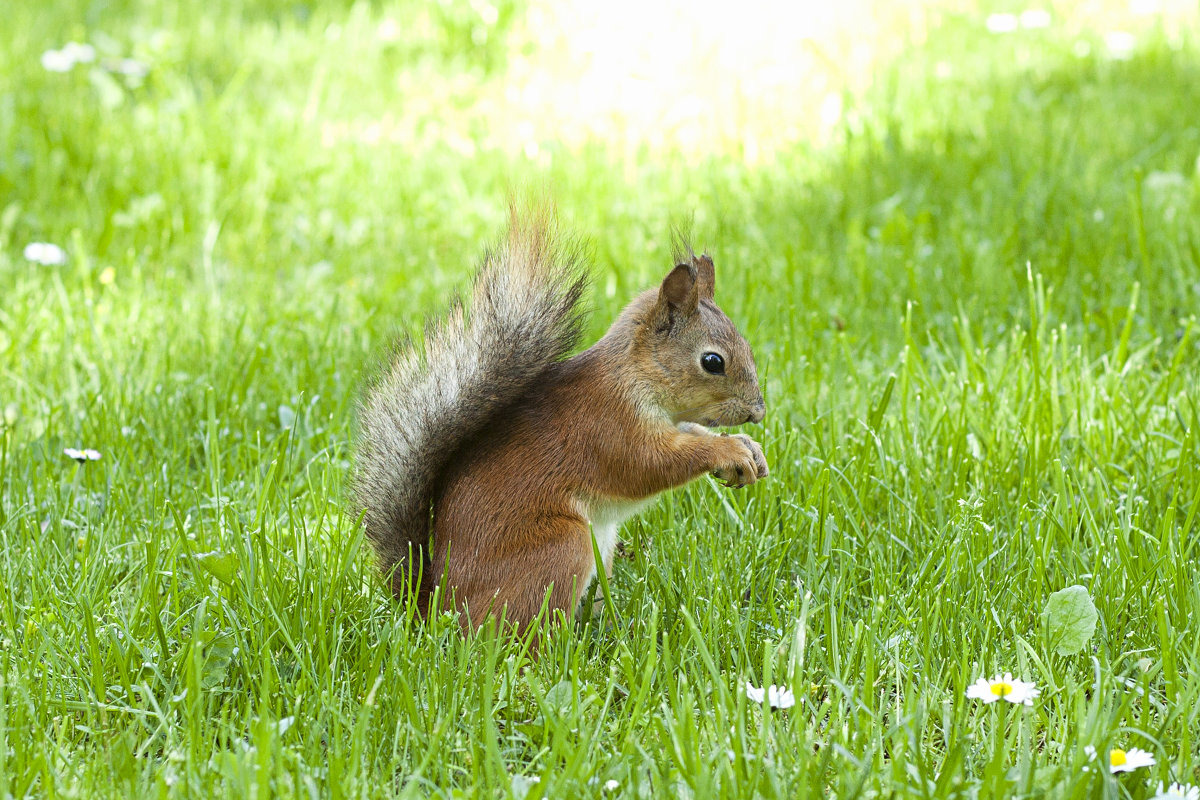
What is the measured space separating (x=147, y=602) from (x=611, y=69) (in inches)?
137

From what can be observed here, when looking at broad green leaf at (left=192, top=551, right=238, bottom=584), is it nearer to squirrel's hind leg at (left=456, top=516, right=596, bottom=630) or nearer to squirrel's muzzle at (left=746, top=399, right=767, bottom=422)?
squirrel's hind leg at (left=456, top=516, right=596, bottom=630)

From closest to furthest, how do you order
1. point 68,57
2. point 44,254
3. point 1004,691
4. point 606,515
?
1. point 1004,691
2. point 606,515
3. point 44,254
4. point 68,57

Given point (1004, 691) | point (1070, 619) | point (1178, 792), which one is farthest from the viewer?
point (1070, 619)

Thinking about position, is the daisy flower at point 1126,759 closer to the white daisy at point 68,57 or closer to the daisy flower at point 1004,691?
the daisy flower at point 1004,691

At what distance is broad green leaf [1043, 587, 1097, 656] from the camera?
5.56 ft

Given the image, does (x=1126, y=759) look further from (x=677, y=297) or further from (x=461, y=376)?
(x=461, y=376)

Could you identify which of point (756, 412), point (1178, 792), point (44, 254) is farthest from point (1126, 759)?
point (44, 254)

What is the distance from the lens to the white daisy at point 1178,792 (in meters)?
1.36

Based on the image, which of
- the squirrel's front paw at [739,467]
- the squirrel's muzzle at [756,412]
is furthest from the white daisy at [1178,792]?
the squirrel's muzzle at [756,412]

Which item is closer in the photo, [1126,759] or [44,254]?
[1126,759]

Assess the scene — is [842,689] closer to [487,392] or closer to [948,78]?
[487,392]

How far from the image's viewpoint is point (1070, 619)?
5.62 ft

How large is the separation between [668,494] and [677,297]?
0.44 meters

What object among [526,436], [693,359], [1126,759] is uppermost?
[693,359]
